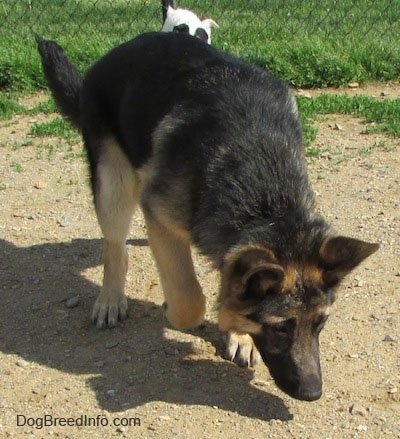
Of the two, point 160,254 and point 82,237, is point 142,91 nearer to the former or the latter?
point 160,254

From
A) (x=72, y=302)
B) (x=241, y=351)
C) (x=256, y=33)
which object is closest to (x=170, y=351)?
(x=241, y=351)

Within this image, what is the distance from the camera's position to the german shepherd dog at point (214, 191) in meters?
3.63

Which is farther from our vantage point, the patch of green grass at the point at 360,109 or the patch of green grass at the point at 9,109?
the patch of green grass at the point at 9,109

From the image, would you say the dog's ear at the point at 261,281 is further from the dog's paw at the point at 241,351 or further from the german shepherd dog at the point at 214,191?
the dog's paw at the point at 241,351

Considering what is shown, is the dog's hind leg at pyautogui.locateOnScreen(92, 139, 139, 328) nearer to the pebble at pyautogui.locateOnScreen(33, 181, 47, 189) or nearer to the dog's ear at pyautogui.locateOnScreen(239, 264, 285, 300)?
the dog's ear at pyautogui.locateOnScreen(239, 264, 285, 300)

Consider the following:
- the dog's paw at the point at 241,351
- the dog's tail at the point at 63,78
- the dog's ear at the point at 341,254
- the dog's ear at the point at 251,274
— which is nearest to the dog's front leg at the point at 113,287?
the dog's paw at the point at 241,351

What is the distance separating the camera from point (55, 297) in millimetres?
5172

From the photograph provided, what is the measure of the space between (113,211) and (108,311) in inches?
23.5

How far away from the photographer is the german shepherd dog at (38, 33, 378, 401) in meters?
3.63

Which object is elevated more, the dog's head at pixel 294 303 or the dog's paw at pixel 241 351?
the dog's head at pixel 294 303

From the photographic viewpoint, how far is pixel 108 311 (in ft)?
16.0

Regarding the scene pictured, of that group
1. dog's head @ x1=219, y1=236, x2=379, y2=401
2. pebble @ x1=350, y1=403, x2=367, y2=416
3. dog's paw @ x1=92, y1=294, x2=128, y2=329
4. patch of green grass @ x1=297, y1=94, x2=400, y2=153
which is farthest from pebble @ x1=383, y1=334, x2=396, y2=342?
patch of green grass @ x1=297, y1=94, x2=400, y2=153

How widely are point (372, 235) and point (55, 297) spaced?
84.5 inches

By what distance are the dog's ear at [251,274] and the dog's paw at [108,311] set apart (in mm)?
1338
